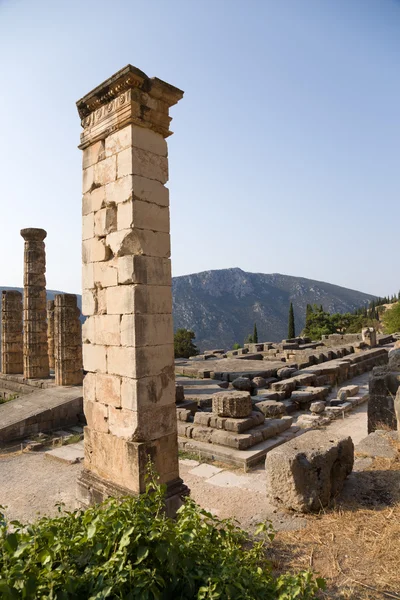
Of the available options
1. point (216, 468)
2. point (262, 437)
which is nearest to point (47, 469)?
point (216, 468)

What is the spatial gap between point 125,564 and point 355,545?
2.70 m

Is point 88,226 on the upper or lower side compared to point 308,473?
upper

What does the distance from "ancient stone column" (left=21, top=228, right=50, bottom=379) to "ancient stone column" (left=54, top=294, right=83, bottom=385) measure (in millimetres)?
2401

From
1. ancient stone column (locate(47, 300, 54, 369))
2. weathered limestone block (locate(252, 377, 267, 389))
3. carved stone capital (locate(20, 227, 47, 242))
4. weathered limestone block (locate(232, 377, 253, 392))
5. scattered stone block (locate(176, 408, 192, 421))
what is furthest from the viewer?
ancient stone column (locate(47, 300, 54, 369))

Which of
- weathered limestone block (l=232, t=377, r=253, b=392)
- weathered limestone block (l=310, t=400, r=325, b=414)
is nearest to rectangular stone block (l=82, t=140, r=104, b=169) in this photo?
weathered limestone block (l=310, t=400, r=325, b=414)

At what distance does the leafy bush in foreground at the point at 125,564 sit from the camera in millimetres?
2139

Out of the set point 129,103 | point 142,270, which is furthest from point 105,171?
point 142,270

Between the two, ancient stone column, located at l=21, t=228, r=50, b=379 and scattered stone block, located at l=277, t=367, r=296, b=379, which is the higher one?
ancient stone column, located at l=21, t=228, r=50, b=379

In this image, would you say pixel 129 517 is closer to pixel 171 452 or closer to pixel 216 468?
pixel 171 452

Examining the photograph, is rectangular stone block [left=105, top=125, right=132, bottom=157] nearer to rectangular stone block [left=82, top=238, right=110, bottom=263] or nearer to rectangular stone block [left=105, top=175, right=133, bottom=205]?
rectangular stone block [left=105, top=175, right=133, bottom=205]

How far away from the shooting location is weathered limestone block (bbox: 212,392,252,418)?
8.77 m

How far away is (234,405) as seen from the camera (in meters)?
8.79

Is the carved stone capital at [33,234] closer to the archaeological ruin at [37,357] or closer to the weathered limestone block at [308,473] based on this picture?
the archaeological ruin at [37,357]

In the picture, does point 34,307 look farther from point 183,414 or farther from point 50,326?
point 183,414
